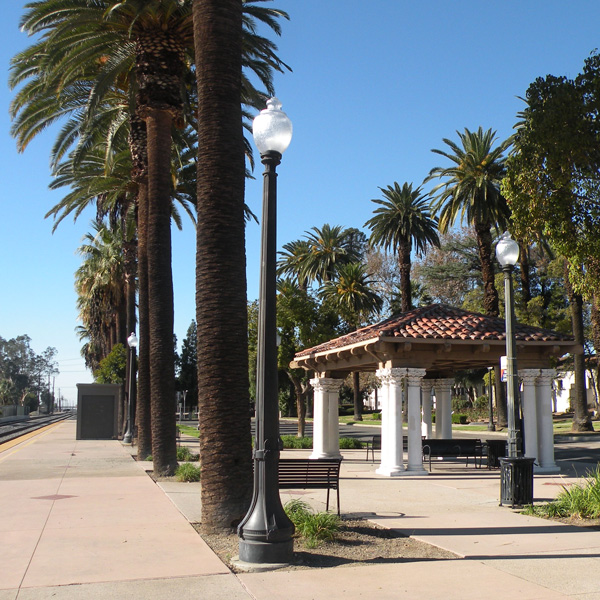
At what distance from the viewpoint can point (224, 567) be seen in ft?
25.3

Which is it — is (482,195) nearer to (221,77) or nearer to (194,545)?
(221,77)

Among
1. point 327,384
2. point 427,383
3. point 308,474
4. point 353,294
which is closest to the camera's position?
point 308,474

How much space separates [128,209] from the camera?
28.9 m

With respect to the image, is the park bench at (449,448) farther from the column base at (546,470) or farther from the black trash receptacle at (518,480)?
the black trash receptacle at (518,480)

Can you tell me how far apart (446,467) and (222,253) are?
13556 millimetres

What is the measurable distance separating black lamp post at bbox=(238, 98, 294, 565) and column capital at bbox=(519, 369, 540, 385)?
1286 centimetres

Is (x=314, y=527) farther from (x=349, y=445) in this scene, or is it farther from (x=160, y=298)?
(x=349, y=445)

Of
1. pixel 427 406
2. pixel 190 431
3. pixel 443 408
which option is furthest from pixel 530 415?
pixel 190 431

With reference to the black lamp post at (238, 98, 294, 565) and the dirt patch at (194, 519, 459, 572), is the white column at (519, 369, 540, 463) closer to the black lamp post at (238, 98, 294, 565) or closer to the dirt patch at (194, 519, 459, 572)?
the dirt patch at (194, 519, 459, 572)

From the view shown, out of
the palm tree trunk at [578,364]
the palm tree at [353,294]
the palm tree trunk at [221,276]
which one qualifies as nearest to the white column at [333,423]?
the palm tree trunk at [221,276]

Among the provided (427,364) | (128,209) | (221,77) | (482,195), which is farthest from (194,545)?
(482,195)

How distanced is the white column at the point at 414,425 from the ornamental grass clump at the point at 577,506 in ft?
22.3

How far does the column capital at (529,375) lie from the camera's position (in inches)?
766

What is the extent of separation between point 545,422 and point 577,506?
898 centimetres
